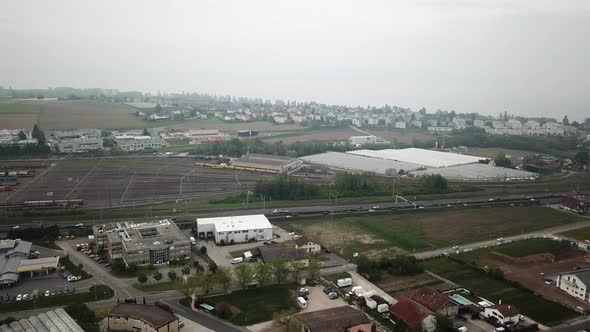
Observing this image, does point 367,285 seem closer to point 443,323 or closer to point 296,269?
point 296,269

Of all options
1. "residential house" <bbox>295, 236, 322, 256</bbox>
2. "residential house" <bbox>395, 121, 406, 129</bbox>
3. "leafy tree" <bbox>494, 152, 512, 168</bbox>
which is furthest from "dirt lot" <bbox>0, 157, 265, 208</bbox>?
"residential house" <bbox>395, 121, 406, 129</bbox>

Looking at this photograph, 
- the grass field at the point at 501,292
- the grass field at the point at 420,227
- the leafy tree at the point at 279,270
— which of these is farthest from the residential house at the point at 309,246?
the grass field at the point at 501,292

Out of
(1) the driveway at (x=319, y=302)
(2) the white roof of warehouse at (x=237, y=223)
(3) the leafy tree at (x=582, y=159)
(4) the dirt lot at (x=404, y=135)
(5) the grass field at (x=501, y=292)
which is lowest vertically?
(1) the driveway at (x=319, y=302)

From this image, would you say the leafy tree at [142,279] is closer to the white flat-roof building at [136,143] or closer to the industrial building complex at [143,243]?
the industrial building complex at [143,243]

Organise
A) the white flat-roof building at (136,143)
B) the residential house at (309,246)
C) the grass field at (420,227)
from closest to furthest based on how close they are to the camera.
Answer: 1. the residential house at (309,246)
2. the grass field at (420,227)
3. the white flat-roof building at (136,143)

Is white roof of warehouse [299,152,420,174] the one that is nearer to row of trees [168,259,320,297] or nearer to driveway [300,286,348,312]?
row of trees [168,259,320,297]

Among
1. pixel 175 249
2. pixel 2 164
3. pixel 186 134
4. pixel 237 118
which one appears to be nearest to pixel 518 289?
pixel 175 249

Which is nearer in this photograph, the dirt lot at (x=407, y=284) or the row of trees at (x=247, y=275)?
the row of trees at (x=247, y=275)
